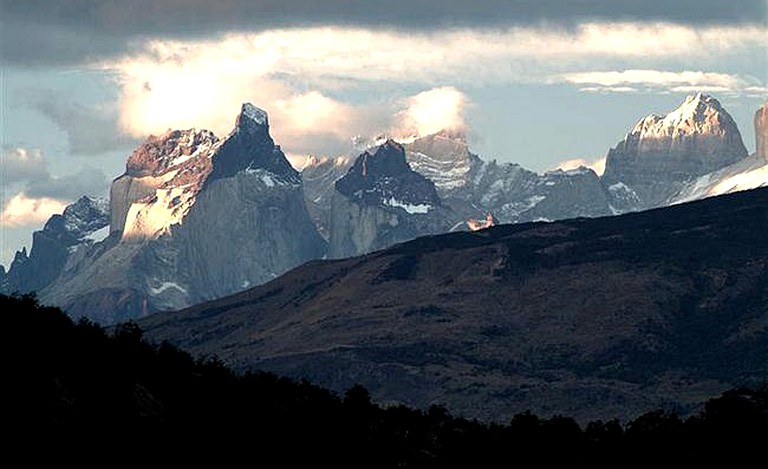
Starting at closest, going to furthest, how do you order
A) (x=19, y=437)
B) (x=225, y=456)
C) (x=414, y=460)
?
(x=19, y=437) < (x=225, y=456) < (x=414, y=460)

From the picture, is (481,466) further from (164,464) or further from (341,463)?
(164,464)

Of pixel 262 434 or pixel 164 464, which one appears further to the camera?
pixel 262 434

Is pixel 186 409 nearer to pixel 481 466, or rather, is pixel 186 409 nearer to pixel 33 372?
pixel 33 372

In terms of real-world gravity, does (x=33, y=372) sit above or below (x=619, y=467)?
above

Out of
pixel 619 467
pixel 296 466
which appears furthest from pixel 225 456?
pixel 619 467

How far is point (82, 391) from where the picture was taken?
189 meters

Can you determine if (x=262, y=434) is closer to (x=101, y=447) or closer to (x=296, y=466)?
(x=296, y=466)

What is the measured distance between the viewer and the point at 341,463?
192 metres

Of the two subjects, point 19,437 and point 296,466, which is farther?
point 296,466

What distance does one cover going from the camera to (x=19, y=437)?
16688 centimetres

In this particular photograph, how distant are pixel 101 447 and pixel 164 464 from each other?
539cm

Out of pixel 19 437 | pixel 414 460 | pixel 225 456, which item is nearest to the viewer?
pixel 19 437

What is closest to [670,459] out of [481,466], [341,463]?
[481,466]

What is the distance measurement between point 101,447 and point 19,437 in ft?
22.9
